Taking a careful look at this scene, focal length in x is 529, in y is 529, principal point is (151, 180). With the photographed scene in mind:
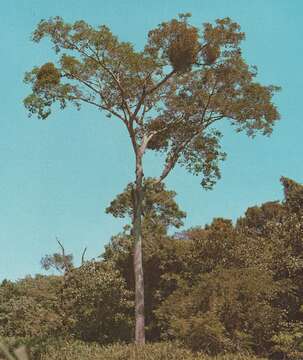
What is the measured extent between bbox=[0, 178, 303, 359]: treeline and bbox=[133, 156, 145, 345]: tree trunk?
1.56 ft

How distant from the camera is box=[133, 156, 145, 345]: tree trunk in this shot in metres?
15.7

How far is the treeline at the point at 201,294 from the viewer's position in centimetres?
1381

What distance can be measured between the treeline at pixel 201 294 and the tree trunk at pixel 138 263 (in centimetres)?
48

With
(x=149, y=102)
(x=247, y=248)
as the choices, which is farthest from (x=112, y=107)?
(x=247, y=248)

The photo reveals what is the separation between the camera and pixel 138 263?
651 inches

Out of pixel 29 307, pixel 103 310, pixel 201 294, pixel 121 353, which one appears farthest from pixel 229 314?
pixel 29 307

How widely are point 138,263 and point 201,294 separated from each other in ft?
8.68

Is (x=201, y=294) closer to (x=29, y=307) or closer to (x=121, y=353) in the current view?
(x=121, y=353)

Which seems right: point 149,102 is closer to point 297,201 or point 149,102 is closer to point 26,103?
point 26,103

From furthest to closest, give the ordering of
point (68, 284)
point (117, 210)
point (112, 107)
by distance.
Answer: point (117, 210), point (68, 284), point (112, 107)

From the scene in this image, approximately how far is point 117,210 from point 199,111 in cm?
1209

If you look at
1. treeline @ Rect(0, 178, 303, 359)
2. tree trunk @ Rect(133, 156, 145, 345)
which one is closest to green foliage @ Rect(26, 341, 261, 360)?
treeline @ Rect(0, 178, 303, 359)

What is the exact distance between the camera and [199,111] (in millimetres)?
19016

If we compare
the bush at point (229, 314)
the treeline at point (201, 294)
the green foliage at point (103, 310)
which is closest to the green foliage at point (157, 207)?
the treeline at point (201, 294)
